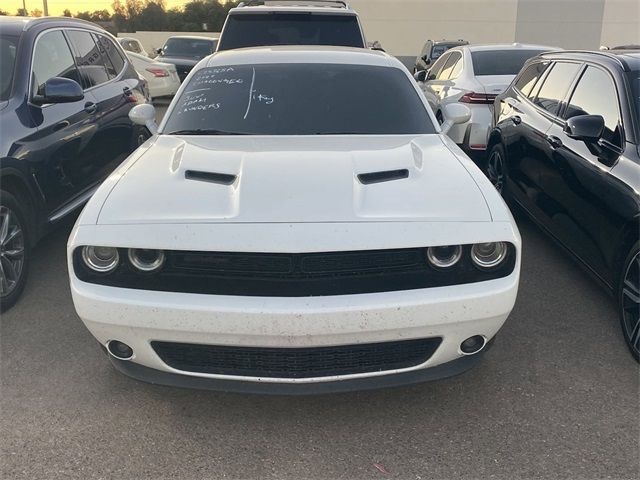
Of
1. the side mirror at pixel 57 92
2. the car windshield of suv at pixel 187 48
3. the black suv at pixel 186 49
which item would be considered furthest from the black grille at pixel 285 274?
the car windshield of suv at pixel 187 48

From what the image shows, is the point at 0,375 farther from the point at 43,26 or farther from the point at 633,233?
the point at 633,233

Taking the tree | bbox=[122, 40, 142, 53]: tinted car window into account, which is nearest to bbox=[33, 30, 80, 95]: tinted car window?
bbox=[122, 40, 142, 53]: tinted car window

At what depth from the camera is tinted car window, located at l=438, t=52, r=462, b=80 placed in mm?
9044

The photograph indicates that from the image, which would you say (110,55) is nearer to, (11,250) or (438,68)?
(11,250)

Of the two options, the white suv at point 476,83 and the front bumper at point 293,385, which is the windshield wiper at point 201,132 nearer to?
the front bumper at point 293,385

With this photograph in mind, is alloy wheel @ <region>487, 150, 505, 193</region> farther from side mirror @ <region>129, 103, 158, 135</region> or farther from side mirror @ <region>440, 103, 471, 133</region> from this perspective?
side mirror @ <region>129, 103, 158, 135</region>

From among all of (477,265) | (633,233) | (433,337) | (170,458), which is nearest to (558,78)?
(633,233)

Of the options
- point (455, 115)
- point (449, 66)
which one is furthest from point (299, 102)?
point (449, 66)

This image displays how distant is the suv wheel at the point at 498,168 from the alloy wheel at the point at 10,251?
4.16 m

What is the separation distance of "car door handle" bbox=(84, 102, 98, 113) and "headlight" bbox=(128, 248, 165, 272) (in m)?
2.92

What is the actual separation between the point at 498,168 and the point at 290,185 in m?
3.67

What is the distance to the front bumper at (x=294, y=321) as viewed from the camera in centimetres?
249

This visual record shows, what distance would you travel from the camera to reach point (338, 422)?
2.88 metres

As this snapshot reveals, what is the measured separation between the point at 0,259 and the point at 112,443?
5.85 feet
